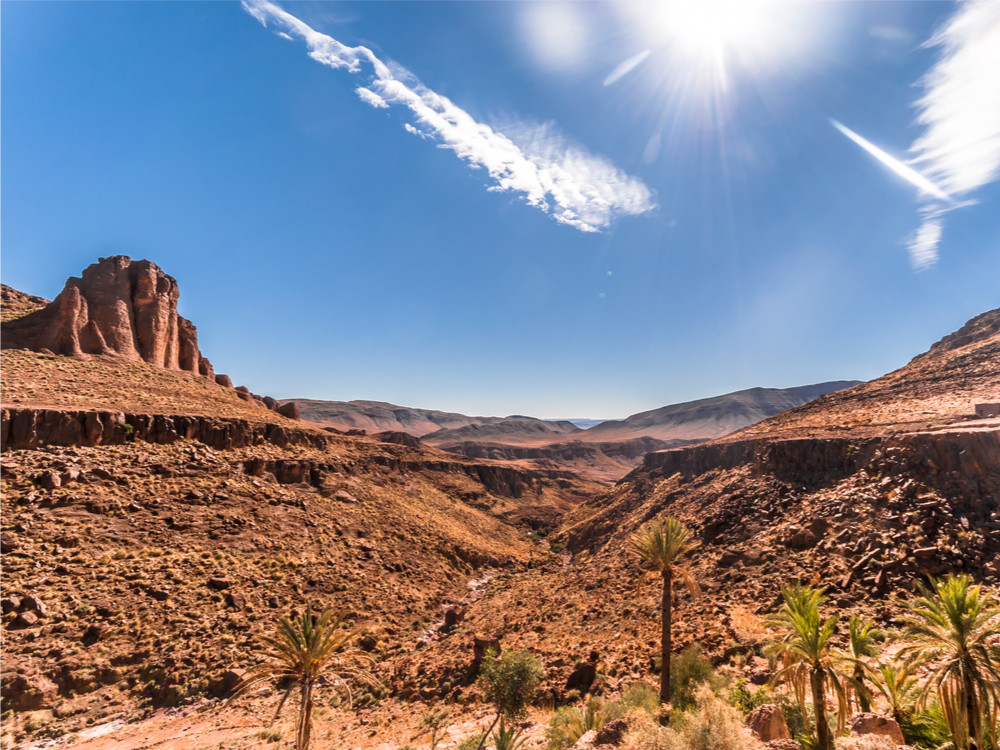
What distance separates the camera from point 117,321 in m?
41.4

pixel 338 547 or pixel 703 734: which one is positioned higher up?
pixel 703 734

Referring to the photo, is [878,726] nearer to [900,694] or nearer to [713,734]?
[900,694]

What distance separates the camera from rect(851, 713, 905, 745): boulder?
9.62 meters

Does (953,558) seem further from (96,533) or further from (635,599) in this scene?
(96,533)

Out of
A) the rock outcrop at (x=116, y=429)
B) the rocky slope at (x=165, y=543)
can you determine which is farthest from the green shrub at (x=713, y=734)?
the rock outcrop at (x=116, y=429)

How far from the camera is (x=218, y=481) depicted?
1298 inches

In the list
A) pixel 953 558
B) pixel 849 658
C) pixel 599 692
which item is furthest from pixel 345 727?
pixel 953 558

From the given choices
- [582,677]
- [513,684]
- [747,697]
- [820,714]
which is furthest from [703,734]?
[582,677]

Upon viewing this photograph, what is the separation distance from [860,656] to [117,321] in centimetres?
6063

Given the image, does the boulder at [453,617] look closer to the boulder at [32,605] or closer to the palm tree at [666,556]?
the palm tree at [666,556]

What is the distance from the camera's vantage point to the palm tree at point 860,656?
10655 millimetres

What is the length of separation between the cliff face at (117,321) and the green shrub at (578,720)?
50148mm

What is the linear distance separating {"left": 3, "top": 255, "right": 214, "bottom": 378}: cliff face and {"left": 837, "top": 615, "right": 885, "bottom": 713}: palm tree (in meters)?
57.3

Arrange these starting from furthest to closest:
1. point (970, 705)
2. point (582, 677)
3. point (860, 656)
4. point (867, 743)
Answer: point (582, 677)
point (860, 656)
point (867, 743)
point (970, 705)
